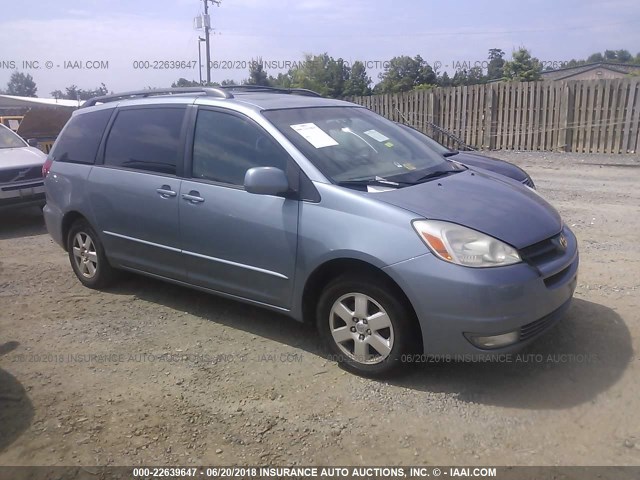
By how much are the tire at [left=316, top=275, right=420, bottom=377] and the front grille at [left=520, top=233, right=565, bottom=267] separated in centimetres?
77

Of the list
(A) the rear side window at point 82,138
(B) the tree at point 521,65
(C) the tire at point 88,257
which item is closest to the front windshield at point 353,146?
(A) the rear side window at point 82,138

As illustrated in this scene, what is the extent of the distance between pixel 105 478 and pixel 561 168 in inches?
460

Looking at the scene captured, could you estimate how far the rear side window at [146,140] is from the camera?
4.57 m

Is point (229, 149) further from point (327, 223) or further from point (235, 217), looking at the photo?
point (327, 223)

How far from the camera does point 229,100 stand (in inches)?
172

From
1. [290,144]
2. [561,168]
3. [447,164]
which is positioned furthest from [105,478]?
[561,168]

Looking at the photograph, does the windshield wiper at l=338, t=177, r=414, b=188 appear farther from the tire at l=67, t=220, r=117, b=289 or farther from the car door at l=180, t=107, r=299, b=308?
the tire at l=67, t=220, r=117, b=289

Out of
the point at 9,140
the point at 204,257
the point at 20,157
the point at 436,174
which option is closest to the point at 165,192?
the point at 204,257

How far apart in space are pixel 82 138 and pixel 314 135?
264 centimetres

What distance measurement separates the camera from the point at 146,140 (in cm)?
480

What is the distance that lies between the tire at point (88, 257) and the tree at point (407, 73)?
36.0 meters

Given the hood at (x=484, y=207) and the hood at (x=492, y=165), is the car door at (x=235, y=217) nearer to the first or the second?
the hood at (x=484, y=207)

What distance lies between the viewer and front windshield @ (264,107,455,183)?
3.92 metres

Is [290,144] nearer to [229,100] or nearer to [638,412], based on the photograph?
[229,100]
